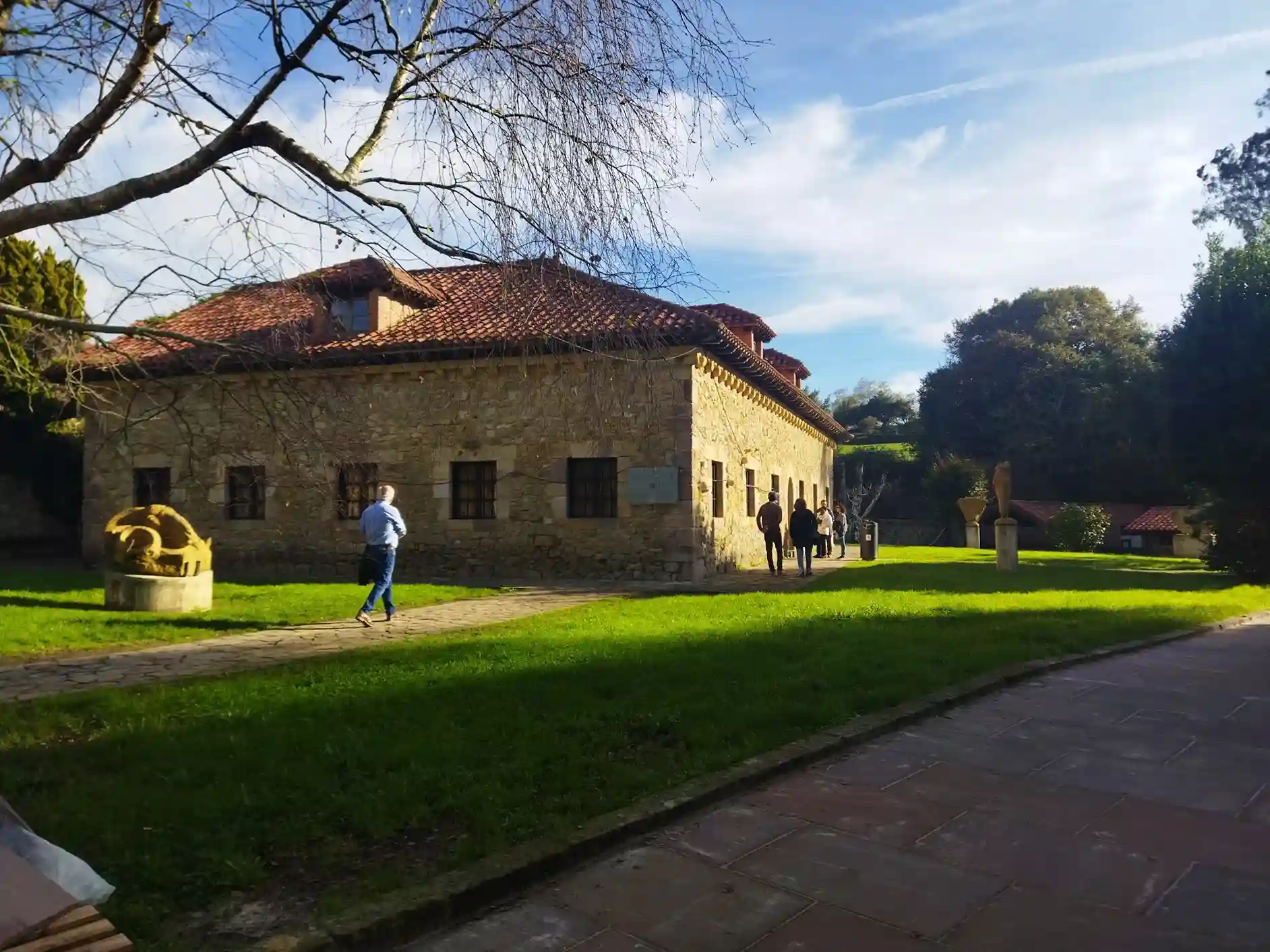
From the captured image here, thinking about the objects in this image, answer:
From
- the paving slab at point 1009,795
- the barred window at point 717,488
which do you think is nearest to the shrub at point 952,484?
the barred window at point 717,488

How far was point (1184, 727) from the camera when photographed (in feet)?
17.8

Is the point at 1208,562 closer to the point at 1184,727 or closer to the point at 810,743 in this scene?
the point at 1184,727

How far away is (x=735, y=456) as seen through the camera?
17.7 meters

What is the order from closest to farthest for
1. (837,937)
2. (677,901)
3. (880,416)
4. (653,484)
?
1. (837,937)
2. (677,901)
3. (653,484)
4. (880,416)

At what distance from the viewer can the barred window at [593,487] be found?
1562cm

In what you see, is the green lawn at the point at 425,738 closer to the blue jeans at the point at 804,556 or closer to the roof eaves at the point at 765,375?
the roof eaves at the point at 765,375

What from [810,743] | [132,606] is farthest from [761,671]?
[132,606]

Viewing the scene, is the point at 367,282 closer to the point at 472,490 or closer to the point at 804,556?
the point at 472,490

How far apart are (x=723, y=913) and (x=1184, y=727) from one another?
403 cm

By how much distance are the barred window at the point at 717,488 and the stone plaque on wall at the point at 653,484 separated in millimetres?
1536

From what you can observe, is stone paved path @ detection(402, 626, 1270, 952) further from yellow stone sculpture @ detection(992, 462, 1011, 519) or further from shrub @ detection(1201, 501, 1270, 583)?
shrub @ detection(1201, 501, 1270, 583)

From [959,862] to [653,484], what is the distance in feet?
39.0

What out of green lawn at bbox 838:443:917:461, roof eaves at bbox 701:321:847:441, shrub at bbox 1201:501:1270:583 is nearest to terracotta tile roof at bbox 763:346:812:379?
roof eaves at bbox 701:321:847:441

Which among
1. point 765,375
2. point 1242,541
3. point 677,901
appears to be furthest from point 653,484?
point 1242,541
